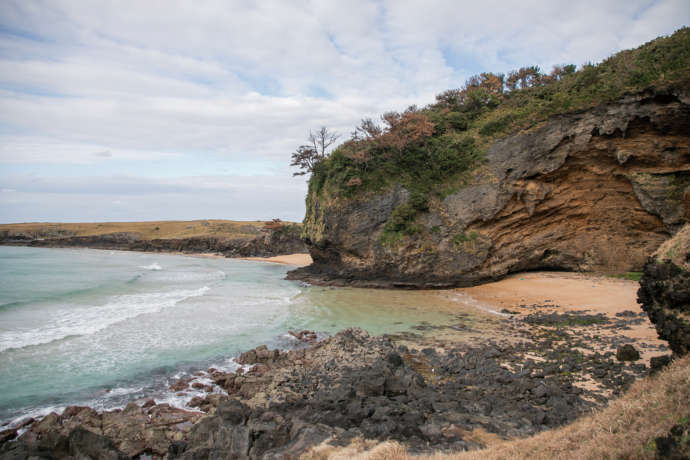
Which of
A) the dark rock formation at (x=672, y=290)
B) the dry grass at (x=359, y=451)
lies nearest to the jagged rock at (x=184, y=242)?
the dry grass at (x=359, y=451)

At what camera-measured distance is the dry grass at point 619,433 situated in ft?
11.4

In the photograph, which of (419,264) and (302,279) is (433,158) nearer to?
(419,264)

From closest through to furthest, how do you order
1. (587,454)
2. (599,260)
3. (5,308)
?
(587,454), (5,308), (599,260)

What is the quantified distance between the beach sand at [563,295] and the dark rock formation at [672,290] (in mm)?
5598

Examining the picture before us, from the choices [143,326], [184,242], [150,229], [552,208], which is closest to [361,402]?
[143,326]

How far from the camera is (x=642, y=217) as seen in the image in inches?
776

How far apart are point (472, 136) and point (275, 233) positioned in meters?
33.4

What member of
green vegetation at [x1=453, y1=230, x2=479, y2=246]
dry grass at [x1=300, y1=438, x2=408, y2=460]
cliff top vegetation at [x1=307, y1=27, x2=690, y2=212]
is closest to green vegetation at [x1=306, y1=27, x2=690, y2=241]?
cliff top vegetation at [x1=307, y1=27, x2=690, y2=212]

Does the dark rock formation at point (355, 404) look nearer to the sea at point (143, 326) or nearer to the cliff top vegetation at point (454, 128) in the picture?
the sea at point (143, 326)

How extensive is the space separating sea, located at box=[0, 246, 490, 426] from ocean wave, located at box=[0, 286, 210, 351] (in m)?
0.04

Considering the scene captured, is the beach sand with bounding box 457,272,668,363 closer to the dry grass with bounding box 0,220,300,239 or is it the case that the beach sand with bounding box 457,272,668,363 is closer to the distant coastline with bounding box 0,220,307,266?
the distant coastline with bounding box 0,220,307,266

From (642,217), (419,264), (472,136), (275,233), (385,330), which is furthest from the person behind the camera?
(275,233)

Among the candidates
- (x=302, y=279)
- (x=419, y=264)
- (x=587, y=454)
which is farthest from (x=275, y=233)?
(x=587, y=454)

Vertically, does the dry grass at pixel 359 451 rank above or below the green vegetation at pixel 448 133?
below
